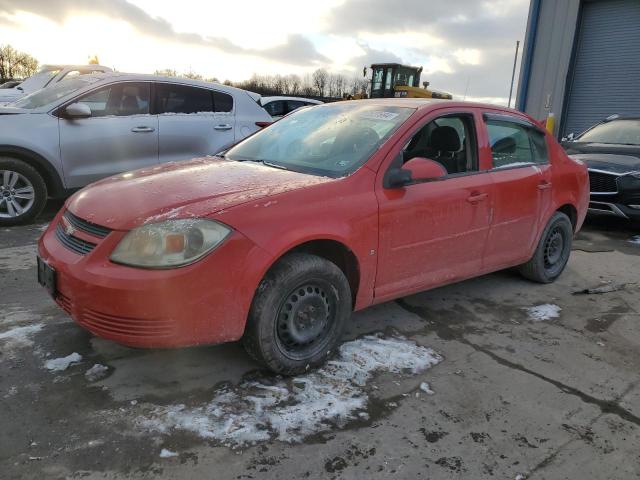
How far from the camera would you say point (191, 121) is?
668 centimetres

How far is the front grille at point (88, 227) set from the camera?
2648 millimetres

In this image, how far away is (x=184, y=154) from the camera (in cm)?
662

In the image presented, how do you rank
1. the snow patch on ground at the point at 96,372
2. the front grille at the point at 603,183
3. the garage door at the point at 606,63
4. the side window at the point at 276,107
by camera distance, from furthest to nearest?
the side window at the point at 276,107 < the garage door at the point at 606,63 < the front grille at the point at 603,183 < the snow patch on ground at the point at 96,372

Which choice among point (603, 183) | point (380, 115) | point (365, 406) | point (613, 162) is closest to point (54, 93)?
point (380, 115)

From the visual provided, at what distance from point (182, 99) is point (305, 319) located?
4.66 metres

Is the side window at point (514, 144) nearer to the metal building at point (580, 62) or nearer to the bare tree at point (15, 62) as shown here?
the metal building at point (580, 62)

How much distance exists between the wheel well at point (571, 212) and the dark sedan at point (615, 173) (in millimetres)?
2502

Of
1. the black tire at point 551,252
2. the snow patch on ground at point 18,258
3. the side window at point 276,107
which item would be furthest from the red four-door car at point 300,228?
the side window at point 276,107

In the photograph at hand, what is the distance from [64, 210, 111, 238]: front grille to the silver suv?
10.6 feet

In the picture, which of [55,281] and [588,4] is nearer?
[55,281]

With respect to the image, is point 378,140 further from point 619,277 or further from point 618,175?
point 618,175

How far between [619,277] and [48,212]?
6.66m

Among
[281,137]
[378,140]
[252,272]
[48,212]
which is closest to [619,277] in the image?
[378,140]

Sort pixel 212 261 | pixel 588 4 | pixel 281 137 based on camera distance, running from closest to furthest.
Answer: pixel 212 261
pixel 281 137
pixel 588 4
